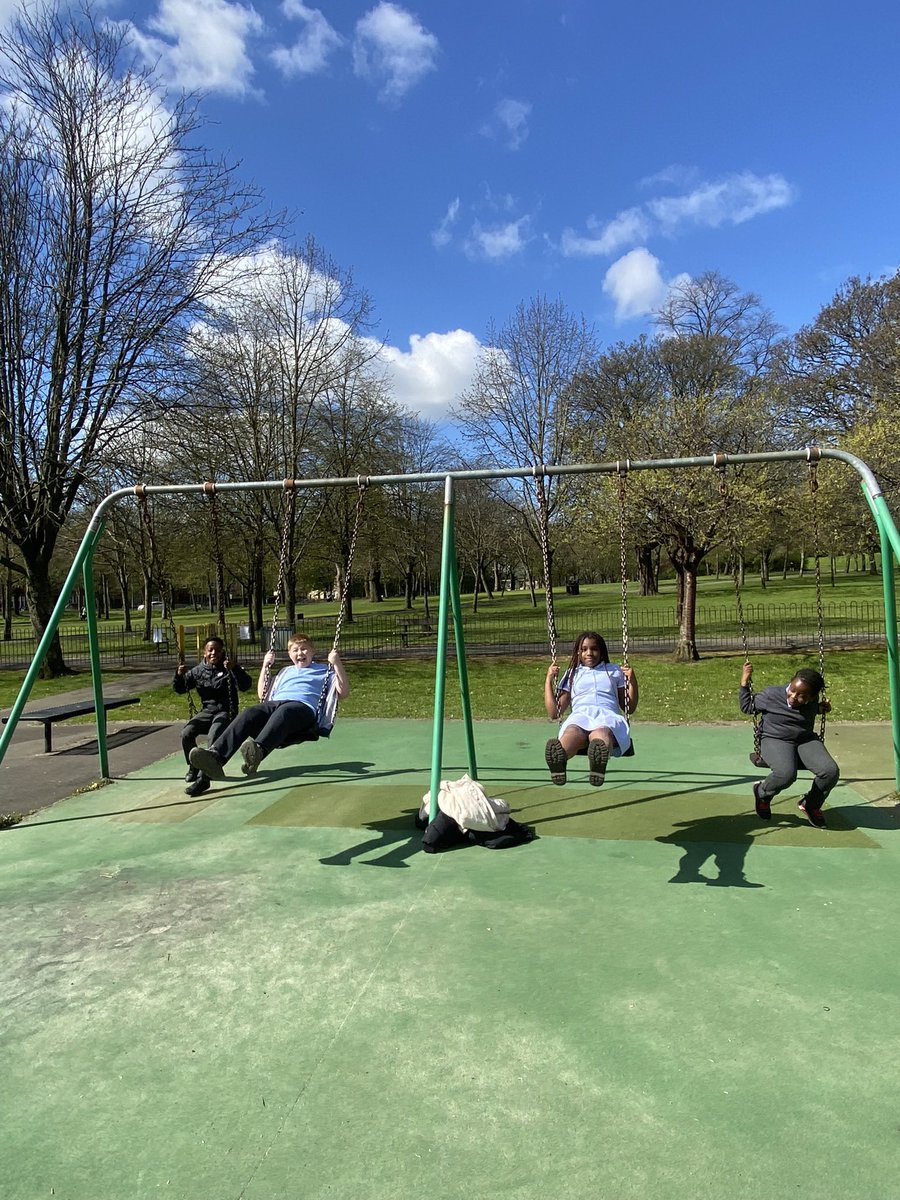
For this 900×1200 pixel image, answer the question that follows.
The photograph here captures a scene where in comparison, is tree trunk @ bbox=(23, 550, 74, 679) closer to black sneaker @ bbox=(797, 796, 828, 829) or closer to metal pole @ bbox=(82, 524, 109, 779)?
metal pole @ bbox=(82, 524, 109, 779)

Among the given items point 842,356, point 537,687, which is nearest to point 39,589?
point 537,687

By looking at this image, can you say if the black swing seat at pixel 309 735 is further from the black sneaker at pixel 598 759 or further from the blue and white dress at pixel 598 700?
the black sneaker at pixel 598 759

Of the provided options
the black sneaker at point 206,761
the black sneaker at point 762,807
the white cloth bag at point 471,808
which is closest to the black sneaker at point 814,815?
the black sneaker at point 762,807

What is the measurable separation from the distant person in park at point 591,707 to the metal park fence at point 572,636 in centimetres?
1297

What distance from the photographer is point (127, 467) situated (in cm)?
1586

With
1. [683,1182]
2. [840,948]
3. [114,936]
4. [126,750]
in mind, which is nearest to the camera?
[683,1182]

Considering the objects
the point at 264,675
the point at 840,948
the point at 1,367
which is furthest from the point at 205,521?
the point at 840,948

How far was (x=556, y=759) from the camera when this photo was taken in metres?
5.04

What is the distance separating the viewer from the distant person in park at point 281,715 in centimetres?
555

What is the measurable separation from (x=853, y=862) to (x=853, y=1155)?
278cm

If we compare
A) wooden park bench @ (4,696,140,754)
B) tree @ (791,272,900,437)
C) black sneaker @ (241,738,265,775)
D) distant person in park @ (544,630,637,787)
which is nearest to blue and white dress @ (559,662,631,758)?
distant person in park @ (544,630,637,787)

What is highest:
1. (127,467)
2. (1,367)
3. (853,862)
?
(1,367)

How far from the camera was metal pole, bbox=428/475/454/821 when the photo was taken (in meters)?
5.22

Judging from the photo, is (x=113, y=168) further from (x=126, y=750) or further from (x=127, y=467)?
(x=126, y=750)
